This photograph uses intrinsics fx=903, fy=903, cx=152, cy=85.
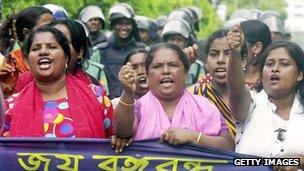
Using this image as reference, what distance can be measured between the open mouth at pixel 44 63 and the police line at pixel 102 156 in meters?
0.45

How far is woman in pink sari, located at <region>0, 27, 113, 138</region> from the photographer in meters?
5.10

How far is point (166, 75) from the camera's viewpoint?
5.27 m

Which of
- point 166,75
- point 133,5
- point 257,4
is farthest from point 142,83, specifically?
point 257,4

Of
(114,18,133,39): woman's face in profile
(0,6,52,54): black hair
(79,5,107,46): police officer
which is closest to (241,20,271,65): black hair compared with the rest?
(0,6,52,54): black hair

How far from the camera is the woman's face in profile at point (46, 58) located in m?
5.23

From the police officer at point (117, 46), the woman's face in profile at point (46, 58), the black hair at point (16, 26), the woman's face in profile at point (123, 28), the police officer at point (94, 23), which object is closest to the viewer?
the woman's face in profile at point (46, 58)

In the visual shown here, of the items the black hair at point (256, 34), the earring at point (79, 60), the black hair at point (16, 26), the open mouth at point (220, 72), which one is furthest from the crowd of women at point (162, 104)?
the black hair at point (256, 34)

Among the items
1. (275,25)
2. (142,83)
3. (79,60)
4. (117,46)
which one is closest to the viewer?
(79,60)

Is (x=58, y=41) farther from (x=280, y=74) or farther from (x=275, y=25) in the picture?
(x=275, y=25)

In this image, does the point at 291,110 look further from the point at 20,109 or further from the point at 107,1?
the point at 107,1

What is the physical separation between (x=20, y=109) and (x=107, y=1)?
494 inches

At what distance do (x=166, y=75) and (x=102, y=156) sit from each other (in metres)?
0.61

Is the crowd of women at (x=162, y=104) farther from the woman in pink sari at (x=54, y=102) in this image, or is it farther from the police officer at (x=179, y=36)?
the police officer at (x=179, y=36)

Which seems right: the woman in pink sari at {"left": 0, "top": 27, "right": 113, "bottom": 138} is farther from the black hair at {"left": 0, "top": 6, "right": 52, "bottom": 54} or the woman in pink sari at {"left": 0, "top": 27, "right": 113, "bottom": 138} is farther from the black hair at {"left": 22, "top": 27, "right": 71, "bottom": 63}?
the black hair at {"left": 0, "top": 6, "right": 52, "bottom": 54}
